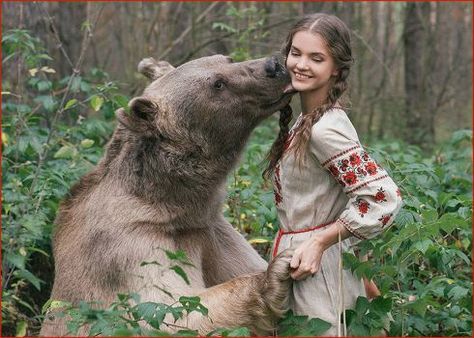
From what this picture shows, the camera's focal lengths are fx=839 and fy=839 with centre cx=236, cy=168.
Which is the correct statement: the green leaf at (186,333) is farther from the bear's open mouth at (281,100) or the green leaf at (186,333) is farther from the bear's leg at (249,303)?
the bear's open mouth at (281,100)

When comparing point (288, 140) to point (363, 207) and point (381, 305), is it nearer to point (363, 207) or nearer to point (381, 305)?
point (363, 207)

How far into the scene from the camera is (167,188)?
4957 mm

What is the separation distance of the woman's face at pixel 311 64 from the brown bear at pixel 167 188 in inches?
16.9

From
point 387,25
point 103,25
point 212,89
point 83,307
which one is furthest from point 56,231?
point 387,25

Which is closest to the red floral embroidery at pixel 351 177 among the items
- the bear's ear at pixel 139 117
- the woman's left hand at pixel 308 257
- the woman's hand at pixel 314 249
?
the woman's hand at pixel 314 249

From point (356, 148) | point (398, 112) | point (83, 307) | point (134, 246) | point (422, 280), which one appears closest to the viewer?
point (83, 307)

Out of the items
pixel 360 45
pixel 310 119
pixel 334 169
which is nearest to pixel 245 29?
pixel 360 45

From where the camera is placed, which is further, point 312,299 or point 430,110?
point 430,110

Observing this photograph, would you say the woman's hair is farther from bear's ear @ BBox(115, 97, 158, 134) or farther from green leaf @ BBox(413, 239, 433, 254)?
bear's ear @ BBox(115, 97, 158, 134)

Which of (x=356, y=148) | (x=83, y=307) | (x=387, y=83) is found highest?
(x=356, y=148)

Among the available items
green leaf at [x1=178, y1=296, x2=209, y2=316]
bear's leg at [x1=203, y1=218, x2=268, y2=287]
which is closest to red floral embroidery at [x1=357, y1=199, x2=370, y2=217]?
green leaf at [x1=178, y1=296, x2=209, y2=316]

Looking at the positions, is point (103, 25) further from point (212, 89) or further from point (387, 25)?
point (212, 89)

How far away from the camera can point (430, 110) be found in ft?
52.7

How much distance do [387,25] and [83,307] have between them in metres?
14.7
